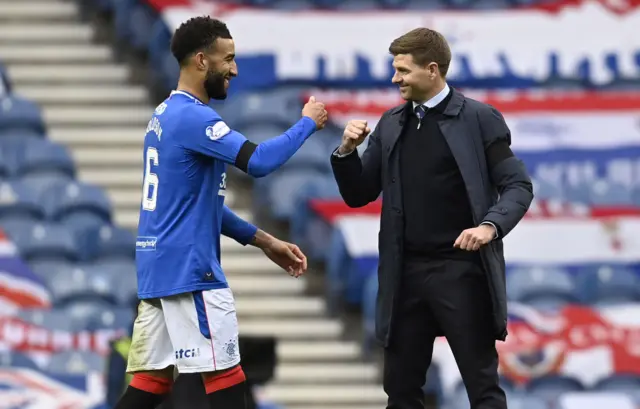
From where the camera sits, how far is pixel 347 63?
10195 millimetres

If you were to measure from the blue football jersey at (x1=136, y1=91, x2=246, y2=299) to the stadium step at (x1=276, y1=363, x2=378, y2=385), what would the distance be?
3.75 metres

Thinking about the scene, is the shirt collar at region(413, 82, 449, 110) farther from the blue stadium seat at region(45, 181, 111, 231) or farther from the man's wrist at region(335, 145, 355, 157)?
the blue stadium seat at region(45, 181, 111, 231)

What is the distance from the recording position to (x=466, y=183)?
446 centimetres

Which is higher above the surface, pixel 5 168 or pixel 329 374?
pixel 5 168

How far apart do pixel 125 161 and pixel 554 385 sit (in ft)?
12.3

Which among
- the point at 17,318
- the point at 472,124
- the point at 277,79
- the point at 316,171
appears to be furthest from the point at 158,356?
the point at 277,79

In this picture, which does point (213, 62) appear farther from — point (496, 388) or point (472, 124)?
point (496, 388)

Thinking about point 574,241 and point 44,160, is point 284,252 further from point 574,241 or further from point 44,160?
point 44,160

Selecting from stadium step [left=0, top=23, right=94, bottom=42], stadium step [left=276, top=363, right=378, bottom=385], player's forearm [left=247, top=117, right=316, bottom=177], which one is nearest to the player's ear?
player's forearm [left=247, top=117, right=316, bottom=177]

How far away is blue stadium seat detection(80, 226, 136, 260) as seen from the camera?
827cm

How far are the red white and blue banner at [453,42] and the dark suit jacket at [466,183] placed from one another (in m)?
5.30

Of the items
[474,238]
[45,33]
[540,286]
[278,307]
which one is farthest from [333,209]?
[474,238]

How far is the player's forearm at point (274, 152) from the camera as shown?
4262mm

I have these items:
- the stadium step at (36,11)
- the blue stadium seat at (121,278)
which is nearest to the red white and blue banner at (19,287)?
the blue stadium seat at (121,278)
